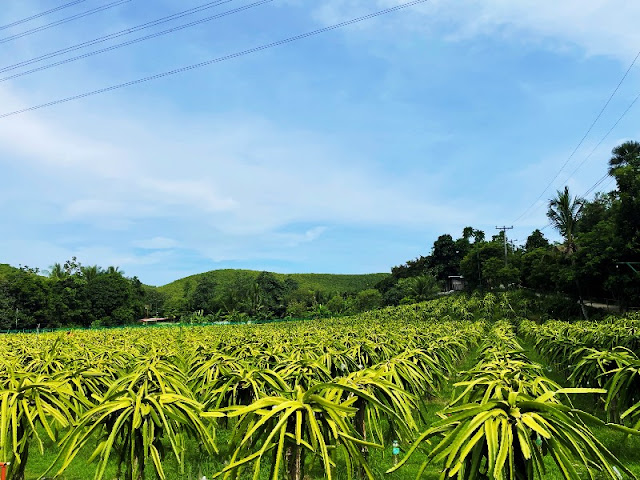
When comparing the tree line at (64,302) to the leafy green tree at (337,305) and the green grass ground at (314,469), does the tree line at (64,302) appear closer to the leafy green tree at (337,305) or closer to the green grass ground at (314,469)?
the leafy green tree at (337,305)

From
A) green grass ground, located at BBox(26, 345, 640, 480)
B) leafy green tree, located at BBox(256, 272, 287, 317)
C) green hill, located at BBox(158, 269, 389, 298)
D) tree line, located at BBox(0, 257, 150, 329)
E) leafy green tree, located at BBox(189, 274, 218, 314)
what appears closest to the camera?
green grass ground, located at BBox(26, 345, 640, 480)

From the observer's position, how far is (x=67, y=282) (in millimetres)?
47125

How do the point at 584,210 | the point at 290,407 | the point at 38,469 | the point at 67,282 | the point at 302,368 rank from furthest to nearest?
the point at 67,282 < the point at 584,210 < the point at 38,469 < the point at 302,368 < the point at 290,407

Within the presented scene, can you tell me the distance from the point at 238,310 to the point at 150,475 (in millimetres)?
46660

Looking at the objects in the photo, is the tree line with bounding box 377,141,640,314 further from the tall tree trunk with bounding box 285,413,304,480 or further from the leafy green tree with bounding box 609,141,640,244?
the tall tree trunk with bounding box 285,413,304,480

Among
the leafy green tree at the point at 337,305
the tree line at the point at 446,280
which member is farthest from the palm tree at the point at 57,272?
the leafy green tree at the point at 337,305

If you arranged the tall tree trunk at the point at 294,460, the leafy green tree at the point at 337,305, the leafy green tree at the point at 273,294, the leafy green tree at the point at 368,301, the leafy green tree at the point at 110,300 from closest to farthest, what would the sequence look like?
the tall tree trunk at the point at 294,460, the leafy green tree at the point at 110,300, the leafy green tree at the point at 368,301, the leafy green tree at the point at 337,305, the leafy green tree at the point at 273,294

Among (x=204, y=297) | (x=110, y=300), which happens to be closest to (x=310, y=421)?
(x=110, y=300)

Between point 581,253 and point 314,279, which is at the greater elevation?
point 314,279

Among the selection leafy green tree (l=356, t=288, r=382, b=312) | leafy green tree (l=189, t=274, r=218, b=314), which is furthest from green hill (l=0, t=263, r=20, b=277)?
leafy green tree (l=356, t=288, r=382, b=312)

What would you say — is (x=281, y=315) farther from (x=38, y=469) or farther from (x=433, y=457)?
(x=433, y=457)

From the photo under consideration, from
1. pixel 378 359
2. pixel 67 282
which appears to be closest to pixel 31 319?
pixel 67 282

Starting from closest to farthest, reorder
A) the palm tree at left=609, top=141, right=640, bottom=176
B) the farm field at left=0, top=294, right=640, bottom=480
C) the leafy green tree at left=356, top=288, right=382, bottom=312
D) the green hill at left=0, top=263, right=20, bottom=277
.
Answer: the farm field at left=0, top=294, right=640, bottom=480 < the palm tree at left=609, top=141, right=640, bottom=176 < the leafy green tree at left=356, top=288, right=382, bottom=312 < the green hill at left=0, top=263, right=20, bottom=277

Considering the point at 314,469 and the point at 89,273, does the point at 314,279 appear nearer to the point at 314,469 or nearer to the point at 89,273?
the point at 89,273
